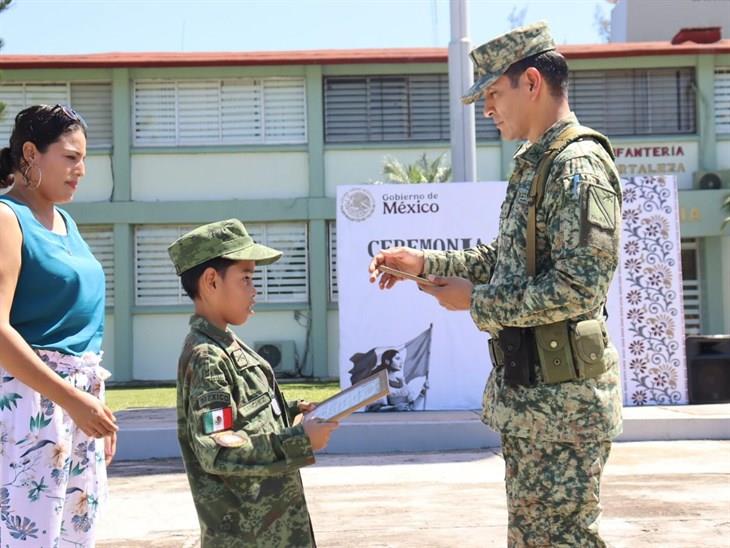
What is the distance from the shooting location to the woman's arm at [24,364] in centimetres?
287

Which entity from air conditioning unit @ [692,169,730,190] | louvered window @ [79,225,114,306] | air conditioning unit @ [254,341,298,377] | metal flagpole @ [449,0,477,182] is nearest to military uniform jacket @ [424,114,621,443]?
metal flagpole @ [449,0,477,182]

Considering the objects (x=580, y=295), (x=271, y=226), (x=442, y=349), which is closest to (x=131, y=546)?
(x=580, y=295)

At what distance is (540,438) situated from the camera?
3.01m

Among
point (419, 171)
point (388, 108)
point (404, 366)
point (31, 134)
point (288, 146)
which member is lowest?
point (404, 366)

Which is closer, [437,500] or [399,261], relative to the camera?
[399,261]

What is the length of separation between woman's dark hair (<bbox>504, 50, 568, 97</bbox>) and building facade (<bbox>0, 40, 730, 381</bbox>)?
1696 centimetres

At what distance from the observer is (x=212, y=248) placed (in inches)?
121

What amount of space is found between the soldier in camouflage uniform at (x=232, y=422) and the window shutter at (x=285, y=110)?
58.1 feet

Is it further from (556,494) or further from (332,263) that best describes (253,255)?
(332,263)

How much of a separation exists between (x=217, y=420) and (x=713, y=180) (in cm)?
1958

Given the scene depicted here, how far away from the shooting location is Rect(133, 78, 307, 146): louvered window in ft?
67.5

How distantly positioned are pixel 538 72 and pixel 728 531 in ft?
11.9

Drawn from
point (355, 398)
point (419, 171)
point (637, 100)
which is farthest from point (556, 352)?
point (637, 100)

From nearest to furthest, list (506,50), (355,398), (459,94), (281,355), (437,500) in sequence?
1. (355,398)
2. (506,50)
3. (437,500)
4. (459,94)
5. (281,355)
